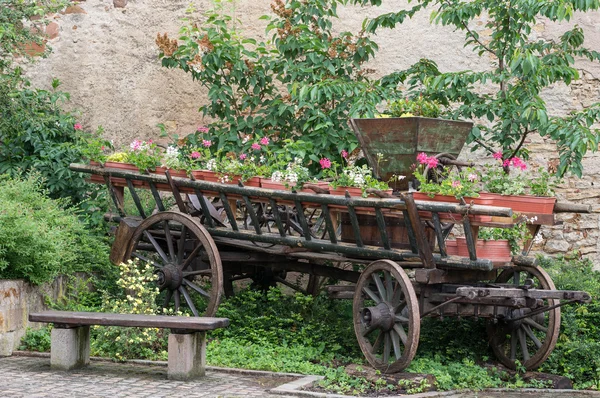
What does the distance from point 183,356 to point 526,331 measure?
2808mm

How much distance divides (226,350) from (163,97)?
439cm

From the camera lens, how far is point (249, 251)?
25.3 feet

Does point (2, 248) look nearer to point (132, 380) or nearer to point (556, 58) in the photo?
point (132, 380)

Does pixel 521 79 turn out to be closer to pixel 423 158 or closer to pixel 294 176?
pixel 423 158

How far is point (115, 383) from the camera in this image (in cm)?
575

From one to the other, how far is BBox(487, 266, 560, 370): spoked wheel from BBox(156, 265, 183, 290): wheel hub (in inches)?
107

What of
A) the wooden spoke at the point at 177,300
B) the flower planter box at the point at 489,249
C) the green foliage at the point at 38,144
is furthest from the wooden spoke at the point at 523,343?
the green foliage at the point at 38,144

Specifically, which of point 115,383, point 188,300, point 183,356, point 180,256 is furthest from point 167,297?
point 115,383

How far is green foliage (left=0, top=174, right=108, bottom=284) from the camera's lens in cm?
701

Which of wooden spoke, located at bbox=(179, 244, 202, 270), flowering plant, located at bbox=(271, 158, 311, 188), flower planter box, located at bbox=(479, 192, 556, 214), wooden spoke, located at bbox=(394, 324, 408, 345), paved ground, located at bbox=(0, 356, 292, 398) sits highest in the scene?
flowering plant, located at bbox=(271, 158, 311, 188)

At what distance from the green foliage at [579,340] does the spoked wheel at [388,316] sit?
1.40 m

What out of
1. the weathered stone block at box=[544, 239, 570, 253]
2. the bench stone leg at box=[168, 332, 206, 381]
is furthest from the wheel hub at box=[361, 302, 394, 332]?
the weathered stone block at box=[544, 239, 570, 253]

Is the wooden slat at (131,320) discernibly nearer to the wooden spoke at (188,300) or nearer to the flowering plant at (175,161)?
the wooden spoke at (188,300)

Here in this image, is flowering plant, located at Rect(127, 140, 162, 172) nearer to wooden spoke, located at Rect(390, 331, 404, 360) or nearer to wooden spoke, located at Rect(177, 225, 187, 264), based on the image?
wooden spoke, located at Rect(177, 225, 187, 264)
